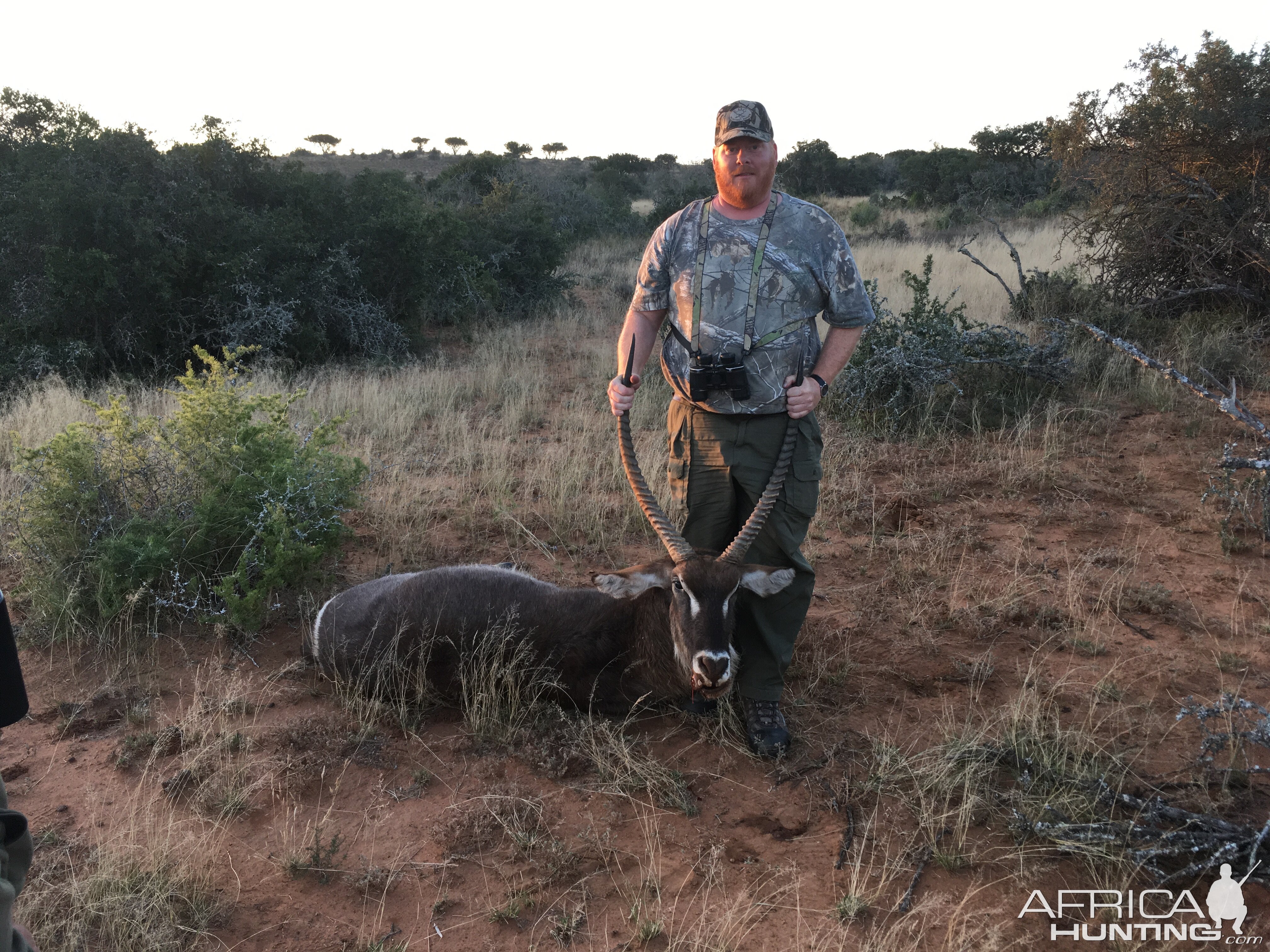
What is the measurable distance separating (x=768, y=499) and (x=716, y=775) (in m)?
1.37

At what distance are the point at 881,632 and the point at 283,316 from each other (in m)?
9.00

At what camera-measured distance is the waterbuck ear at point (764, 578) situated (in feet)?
12.8

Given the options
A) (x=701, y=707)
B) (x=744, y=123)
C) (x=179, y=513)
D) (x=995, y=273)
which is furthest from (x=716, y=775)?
(x=995, y=273)

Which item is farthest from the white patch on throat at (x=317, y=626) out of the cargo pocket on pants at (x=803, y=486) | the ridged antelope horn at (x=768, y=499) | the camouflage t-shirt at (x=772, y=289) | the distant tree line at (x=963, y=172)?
Result: the distant tree line at (x=963, y=172)

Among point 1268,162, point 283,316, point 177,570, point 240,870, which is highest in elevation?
point 1268,162

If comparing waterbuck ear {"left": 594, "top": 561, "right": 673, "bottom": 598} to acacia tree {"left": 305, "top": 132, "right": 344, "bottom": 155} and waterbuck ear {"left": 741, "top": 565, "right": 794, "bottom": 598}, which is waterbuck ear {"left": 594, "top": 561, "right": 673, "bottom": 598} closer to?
waterbuck ear {"left": 741, "top": 565, "right": 794, "bottom": 598}

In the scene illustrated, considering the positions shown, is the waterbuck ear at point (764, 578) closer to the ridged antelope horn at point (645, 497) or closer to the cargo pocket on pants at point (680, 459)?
the ridged antelope horn at point (645, 497)

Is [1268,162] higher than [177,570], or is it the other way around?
[1268,162]

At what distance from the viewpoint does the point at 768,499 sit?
147 inches

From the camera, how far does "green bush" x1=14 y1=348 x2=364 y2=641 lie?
517 centimetres

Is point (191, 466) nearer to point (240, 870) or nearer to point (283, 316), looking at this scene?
point (240, 870)

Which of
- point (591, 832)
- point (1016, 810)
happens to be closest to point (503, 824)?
point (591, 832)

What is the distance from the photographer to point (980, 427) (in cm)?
844

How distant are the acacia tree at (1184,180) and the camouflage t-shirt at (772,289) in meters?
8.60
